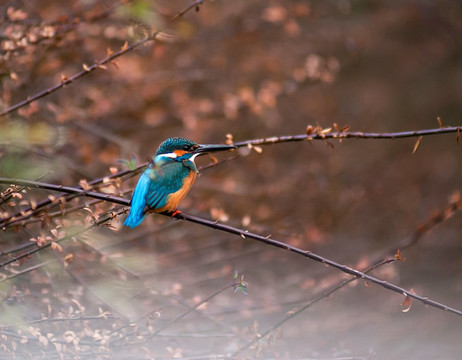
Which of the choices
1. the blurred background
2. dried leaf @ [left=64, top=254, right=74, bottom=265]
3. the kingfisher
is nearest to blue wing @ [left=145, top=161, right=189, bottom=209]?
the kingfisher

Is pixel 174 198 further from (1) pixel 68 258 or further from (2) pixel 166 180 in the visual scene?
(1) pixel 68 258

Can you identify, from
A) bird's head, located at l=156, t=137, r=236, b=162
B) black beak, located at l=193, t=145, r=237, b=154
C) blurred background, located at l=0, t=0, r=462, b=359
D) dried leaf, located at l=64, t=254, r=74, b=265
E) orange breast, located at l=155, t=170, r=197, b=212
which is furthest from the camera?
blurred background, located at l=0, t=0, r=462, b=359

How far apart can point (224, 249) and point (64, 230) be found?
10.6 ft

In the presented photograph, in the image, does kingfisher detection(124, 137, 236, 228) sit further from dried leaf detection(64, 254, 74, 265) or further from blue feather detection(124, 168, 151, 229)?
dried leaf detection(64, 254, 74, 265)

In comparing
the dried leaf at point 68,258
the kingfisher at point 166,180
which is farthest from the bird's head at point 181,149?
the dried leaf at point 68,258

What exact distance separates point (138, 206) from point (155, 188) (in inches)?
3.9

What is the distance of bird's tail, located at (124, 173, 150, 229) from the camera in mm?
1883

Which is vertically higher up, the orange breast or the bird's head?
the bird's head

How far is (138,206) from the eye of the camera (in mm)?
1917

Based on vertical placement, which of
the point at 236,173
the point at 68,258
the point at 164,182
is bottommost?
the point at 236,173

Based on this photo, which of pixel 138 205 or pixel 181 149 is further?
pixel 181 149

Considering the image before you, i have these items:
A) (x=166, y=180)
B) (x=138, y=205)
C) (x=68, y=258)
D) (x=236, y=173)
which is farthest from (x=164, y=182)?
(x=236, y=173)

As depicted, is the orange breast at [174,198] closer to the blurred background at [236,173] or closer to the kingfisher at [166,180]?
the kingfisher at [166,180]

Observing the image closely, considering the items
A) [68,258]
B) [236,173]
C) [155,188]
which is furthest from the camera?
[236,173]
